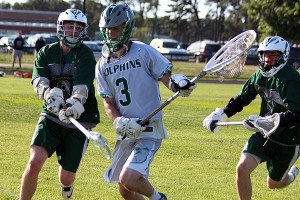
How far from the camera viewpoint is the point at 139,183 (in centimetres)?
687

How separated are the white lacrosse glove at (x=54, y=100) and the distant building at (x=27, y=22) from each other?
3237 inches

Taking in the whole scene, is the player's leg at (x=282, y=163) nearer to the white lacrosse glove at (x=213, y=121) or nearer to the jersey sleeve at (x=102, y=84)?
the white lacrosse glove at (x=213, y=121)

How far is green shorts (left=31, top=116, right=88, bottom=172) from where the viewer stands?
299 inches

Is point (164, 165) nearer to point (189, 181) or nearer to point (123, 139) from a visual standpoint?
point (189, 181)

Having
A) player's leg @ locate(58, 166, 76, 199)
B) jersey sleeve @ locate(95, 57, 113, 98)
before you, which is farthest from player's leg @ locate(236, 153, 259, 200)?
player's leg @ locate(58, 166, 76, 199)

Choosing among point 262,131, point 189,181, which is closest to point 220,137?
point 189,181

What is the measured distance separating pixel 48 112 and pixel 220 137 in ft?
22.5

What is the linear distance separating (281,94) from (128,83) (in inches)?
62.5

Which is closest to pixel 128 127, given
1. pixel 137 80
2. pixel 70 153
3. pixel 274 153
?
pixel 137 80

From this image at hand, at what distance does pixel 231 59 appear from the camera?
Answer: 7570 mm

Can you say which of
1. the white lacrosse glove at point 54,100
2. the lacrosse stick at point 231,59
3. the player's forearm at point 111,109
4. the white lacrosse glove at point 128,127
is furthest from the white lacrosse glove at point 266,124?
the white lacrosse glove at point 54,100

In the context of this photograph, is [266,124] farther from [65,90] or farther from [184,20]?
[184,20]

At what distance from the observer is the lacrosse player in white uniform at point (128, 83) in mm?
7199

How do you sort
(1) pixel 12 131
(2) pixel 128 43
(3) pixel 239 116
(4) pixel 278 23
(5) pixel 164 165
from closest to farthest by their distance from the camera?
(2) pixel 128 43
(5) pixel 164 165
(1) pixel 12 131
(3) pixel 239 116
(4) pixel 278 23
